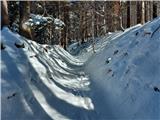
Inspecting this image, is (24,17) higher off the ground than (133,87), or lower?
higher

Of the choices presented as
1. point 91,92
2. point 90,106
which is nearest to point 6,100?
point 90,106

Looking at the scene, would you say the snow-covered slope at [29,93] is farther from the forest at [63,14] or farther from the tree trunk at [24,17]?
the forest at [63,14]

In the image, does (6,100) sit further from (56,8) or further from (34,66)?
(56,8)

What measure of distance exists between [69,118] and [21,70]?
1777 millimetres

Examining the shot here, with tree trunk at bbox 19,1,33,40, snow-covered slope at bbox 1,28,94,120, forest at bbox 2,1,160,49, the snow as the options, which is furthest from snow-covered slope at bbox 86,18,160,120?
forest at bbox 2,1,160,49

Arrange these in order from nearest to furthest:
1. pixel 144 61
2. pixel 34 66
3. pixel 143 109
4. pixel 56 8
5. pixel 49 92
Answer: pixel 143 109, pixel 49 92, pixel 34 66, pixel 144 61, pixel 56 8

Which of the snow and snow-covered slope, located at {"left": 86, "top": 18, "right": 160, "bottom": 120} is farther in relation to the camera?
snow-covered slope, located at {"left": 86, "top": 18, "right": 160, "bottom": 120}

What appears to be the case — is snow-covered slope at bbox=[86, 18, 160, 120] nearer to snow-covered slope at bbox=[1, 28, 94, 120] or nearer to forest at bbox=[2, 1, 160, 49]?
snow-covered slope at bbox=[1, 28, 94, 120]

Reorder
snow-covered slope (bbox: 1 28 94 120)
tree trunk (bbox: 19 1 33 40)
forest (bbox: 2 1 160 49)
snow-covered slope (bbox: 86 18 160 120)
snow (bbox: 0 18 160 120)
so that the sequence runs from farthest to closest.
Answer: forest (bbox: 2 1 160 49), tree trunk (bbox: 19 1 33 40), snow-covered slope (bbox: 86 18 160 120), snow (bbox: 0 18 160 120), snow-covered slope (bbox: 1 28 94 120)

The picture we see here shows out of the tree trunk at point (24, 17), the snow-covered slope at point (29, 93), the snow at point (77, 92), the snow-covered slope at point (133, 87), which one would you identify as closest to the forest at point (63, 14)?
the tree trunk at point (24, 17)

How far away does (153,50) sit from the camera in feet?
40.9

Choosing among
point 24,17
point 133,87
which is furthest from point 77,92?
point 24,17

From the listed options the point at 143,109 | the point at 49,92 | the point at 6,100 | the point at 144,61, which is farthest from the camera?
the point at 144,61

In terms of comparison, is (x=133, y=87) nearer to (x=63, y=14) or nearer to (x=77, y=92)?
(x=77, y=92)
